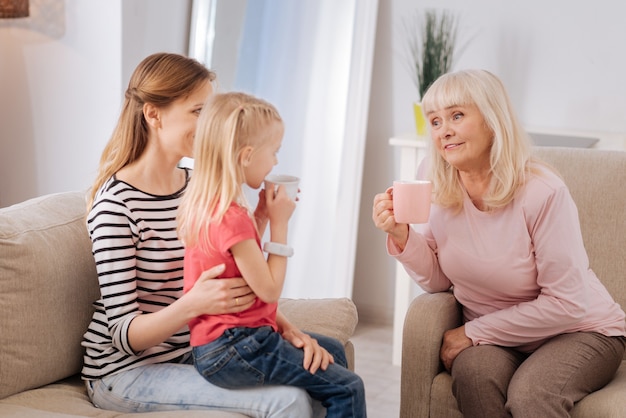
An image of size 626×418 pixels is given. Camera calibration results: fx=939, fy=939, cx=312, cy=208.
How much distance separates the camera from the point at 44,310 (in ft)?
6.23

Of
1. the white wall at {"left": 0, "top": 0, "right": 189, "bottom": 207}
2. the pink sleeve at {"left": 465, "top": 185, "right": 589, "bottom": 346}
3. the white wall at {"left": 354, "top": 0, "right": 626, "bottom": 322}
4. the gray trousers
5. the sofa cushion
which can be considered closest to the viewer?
Answer: the sofa cushion

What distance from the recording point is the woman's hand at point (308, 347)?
6.00 ft

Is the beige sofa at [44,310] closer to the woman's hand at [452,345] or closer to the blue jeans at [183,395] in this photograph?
the blue jeans at [183,395]

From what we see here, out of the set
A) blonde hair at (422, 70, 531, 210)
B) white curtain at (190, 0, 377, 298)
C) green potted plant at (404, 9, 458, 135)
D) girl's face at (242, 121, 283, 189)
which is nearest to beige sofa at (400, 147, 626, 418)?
blonde hair at (422, 70, 531, 210)

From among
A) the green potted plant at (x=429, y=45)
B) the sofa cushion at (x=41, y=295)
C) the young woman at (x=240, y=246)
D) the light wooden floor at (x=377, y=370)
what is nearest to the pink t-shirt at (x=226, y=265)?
the young woman at (x=240, y=246)

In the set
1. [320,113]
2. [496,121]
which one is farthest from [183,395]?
[320,113]

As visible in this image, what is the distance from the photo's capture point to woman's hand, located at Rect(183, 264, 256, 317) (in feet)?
5.80

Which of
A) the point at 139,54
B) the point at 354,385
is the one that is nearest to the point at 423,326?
the point at 354,385

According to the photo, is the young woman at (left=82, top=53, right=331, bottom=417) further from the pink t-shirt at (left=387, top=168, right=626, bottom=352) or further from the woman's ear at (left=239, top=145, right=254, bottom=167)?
the pink t-shirt at (left=387, top=168, right=626, bottom=352)

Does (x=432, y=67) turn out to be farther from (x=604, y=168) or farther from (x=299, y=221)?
(x=604, y=168)

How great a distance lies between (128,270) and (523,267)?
0.90 metres

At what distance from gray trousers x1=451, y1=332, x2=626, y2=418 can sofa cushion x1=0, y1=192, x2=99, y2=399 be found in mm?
849

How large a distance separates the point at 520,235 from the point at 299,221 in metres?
1.64

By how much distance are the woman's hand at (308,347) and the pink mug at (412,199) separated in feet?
1.10
